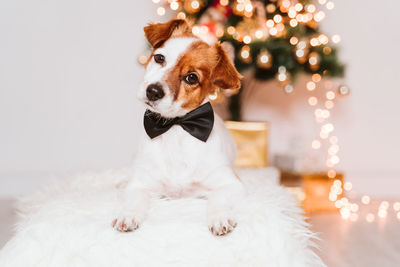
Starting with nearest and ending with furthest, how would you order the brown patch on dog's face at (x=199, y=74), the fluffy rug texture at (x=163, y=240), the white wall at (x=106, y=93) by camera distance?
the fluffy rug texture at (x=163, y=240), the brown patch on dog's face at (x=199, y=74), the white wall at (x=106, y=93)

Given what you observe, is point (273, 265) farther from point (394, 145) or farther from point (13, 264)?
point (394, 145)

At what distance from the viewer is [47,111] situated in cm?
281

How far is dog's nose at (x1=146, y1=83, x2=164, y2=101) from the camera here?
1116mm

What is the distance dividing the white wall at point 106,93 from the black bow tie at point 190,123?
1.64m

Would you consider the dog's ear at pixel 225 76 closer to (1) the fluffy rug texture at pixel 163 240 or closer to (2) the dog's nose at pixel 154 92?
(2) the dog's nose at pixel 154 92

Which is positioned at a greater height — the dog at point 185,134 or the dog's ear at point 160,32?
the dog's ear at point 160,32

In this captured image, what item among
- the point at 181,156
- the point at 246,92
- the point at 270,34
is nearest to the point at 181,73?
the point at 181,156

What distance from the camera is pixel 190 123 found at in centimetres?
131

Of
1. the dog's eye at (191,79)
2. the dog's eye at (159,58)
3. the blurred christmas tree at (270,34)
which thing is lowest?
the dog's eye at (191,79)

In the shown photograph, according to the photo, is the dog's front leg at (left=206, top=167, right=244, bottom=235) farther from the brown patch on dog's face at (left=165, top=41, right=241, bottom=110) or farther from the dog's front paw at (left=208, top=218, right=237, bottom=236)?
the brown patch on dog's face at (left=165, top=41, right=241, bottom=110)

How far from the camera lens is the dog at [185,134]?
1224 mm

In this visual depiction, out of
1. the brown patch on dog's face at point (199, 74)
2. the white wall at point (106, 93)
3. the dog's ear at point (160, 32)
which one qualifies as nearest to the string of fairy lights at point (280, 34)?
the white wall at point (106, 93)

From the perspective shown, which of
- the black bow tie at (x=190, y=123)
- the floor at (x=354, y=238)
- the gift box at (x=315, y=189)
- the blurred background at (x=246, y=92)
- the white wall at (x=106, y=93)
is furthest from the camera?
the white wall at (x=106, y=93)

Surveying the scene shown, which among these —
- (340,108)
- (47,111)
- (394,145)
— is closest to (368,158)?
(394,145)
